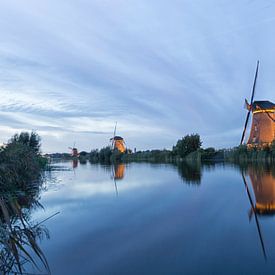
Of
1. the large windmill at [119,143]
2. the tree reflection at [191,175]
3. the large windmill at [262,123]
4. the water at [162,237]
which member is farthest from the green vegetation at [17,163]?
the large windmill at [119,143]

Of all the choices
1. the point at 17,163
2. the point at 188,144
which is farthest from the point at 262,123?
the point at 17,163

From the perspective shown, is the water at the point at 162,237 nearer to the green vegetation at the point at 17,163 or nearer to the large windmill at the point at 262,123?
the green vegetation at the point at 17,163

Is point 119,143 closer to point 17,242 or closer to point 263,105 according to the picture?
point 263,105

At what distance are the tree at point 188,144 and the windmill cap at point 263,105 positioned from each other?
9.55 m

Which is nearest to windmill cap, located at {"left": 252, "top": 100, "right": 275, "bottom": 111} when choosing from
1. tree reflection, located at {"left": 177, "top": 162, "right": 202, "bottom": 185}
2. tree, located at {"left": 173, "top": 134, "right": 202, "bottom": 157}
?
tree, located at {"left": 173, "top": 134, "right": 202, "bottom": 157}

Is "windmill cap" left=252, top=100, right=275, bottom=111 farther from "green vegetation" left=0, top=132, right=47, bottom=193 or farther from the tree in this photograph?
"green vegetation" left=0, top=132, right=47, bottom=193

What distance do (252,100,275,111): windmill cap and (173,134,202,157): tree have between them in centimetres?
955

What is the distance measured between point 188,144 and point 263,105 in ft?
40.5

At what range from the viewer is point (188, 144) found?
4397 centimetres

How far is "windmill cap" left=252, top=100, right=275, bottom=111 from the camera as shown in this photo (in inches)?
1522

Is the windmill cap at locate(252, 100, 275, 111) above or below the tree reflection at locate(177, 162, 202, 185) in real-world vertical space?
above

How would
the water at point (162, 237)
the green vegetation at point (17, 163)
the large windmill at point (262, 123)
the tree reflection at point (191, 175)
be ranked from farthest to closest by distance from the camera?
→ the large windmill at point (262, 123) → the tree reflection at point (191, 175) → the green vegetation at point (17, 163) → the water at point (162, 237)

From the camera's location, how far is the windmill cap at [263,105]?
127ft

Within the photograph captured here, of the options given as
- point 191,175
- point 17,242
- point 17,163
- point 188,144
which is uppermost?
point 188,144
